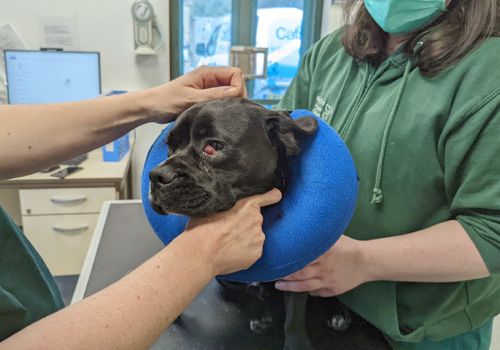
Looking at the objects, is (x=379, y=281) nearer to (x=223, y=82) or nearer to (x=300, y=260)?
(x=300, y=260)

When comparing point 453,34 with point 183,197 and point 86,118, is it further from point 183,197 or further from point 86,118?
point 86,118

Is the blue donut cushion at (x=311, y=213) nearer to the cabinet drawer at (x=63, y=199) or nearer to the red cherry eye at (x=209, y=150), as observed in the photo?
the red cherry eye at (x=209, y=150)

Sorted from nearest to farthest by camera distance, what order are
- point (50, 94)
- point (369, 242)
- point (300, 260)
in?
point (300, 260) < point (369, 242) < point (50, 94)

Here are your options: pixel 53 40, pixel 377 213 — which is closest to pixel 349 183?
pixel 377 213

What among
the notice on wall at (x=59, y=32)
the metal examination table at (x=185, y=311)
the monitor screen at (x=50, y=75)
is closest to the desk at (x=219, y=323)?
the metal examination table at (x=185, y=311)

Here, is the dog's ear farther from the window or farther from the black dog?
the window

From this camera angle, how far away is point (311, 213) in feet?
2.19

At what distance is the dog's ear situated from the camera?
0.78 metres

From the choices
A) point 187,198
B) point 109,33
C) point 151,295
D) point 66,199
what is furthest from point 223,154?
point 109,33

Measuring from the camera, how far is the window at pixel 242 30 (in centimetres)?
277

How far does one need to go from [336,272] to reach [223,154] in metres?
0.34

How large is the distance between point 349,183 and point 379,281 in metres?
0.32

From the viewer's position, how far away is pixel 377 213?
2.81 feet

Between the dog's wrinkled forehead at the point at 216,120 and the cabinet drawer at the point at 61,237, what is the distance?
5.32ft
